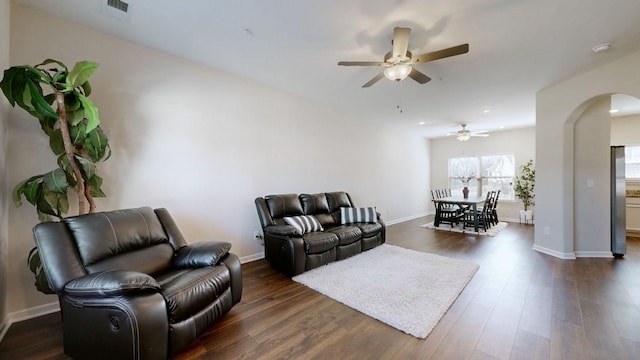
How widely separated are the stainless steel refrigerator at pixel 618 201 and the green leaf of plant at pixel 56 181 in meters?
6.89

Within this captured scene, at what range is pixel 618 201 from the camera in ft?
12.4

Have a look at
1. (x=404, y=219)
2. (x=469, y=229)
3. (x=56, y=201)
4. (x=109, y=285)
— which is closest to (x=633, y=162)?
(x=469, y=229)

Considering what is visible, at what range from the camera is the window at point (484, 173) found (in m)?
7.25

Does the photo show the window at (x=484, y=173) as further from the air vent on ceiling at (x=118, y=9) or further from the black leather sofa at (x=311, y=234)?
the air vent on ceiling at (x=118, y=9)

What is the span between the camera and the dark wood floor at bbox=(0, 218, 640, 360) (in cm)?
175

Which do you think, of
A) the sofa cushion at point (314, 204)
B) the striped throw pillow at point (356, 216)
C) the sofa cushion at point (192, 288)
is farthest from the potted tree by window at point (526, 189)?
the sofa cushion at point (192, 288)

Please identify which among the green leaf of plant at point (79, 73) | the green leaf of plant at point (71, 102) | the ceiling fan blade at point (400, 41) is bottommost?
the green leaf of plant at point (71, 102)

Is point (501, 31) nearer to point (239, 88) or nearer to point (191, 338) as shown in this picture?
point (239, 88)

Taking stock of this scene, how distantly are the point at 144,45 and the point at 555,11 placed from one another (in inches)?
164

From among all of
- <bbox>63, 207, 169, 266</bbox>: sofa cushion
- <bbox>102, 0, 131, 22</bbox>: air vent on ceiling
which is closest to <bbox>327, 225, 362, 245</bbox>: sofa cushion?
<bbox>63, 207, 169, 266</bbox>: sofa cushion

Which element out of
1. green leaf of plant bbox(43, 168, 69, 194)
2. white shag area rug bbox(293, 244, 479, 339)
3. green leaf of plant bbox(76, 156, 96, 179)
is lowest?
white shag area rug bbox(293, 244, 479, 339)

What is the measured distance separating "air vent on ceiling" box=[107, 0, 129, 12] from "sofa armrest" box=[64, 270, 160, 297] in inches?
89.8

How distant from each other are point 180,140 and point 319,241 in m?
2.20

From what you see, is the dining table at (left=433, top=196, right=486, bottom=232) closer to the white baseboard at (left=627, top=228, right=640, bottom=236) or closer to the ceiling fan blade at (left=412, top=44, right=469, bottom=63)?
the white baseboard at (left=627, top=228, right=640, bottom=236)
